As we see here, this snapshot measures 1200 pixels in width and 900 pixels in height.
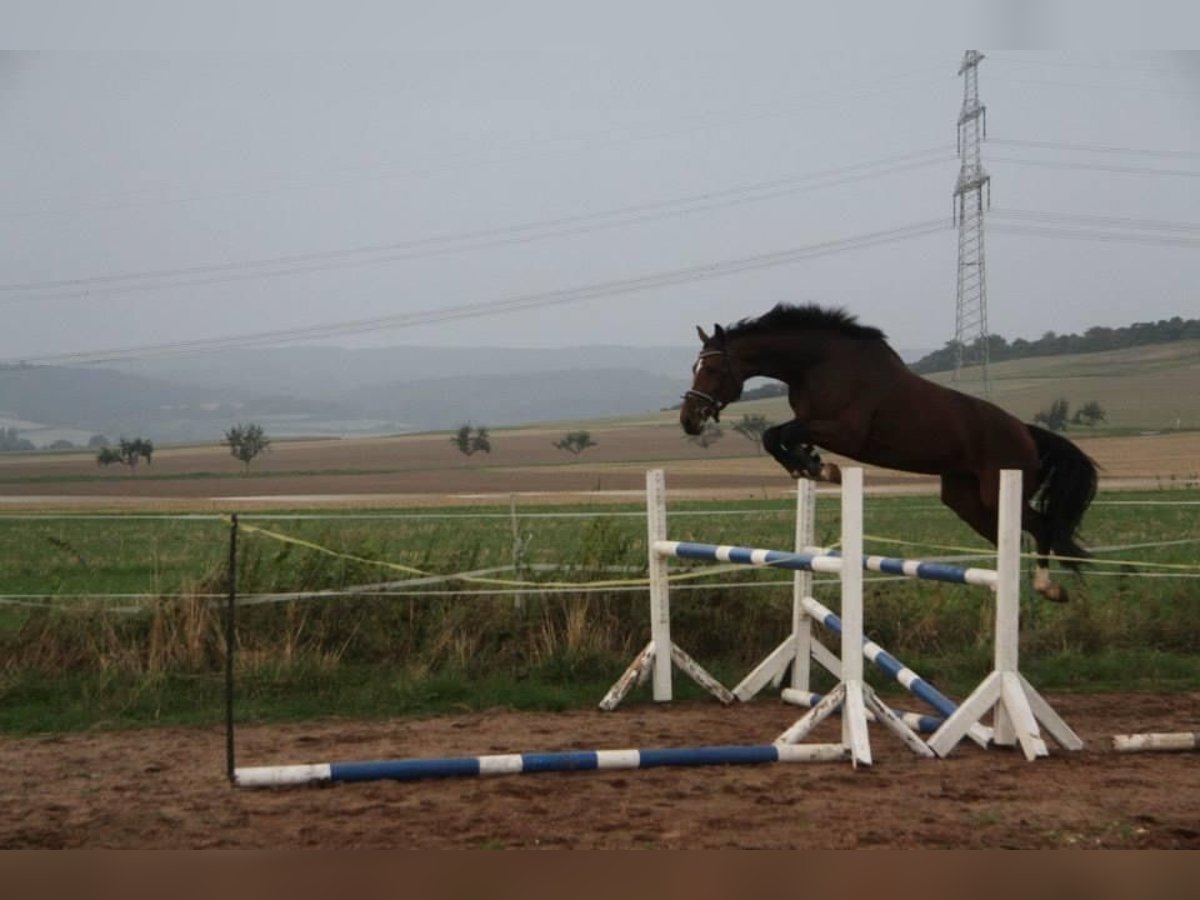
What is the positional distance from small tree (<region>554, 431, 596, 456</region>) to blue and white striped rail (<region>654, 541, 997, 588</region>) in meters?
16.7

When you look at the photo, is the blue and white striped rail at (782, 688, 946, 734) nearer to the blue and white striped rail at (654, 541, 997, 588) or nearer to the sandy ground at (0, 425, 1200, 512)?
the blue and white striped rail at (654, 541, 997, 588)

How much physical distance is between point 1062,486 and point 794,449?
1.77m

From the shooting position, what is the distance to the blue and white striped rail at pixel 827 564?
498 cm

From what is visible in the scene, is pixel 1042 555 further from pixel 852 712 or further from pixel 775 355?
pixel 852 712

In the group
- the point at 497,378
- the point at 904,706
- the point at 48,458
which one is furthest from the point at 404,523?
the point at 497,378

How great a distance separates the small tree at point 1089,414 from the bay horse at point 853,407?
16644 millimetres

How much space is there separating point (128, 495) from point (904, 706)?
20.9m

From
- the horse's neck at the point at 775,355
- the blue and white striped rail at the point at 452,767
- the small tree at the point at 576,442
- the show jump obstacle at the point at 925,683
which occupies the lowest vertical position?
the blue and white striped rail at the point at 452,767

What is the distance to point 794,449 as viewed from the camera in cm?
577

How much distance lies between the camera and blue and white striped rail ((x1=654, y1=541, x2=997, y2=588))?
196 inches

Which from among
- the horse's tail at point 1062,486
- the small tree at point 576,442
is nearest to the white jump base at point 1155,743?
the horse's tail at point 1062,486

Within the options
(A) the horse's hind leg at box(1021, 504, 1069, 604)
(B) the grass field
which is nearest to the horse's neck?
(B) the grass field

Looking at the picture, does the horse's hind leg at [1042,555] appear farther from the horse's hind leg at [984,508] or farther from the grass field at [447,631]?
the grass field at [447,631]

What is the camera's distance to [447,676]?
659 centimetres
